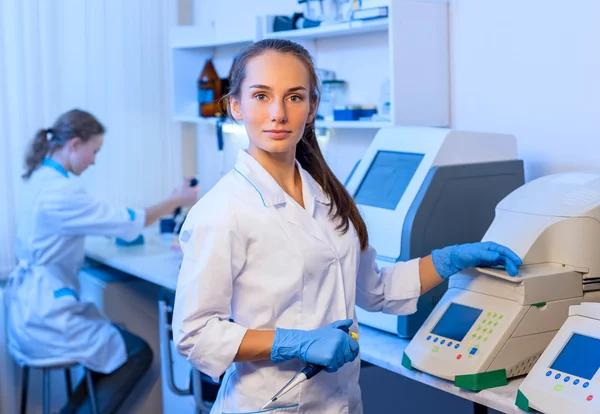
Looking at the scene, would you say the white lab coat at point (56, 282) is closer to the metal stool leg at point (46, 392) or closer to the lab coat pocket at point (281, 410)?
the metal stool leg at point (46, 392)

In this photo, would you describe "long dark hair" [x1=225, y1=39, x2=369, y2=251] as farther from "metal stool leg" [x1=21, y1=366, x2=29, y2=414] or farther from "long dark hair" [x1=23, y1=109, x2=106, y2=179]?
"metal stool leg" [x1=21, y1=366, x2=29, y2=414]

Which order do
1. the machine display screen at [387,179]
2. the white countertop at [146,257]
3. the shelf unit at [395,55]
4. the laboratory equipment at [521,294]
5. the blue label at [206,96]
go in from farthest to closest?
the blue label at [206,96]
the white countertop at [146,257]
the shelf unit at [395,55]
the machine display screen at [387,179]
the laboratory equipment at [521,294]

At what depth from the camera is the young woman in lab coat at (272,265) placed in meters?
1.29

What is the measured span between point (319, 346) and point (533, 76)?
4.11ft

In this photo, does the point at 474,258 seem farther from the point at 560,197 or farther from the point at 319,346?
the point at 319,346

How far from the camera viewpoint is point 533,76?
2.16 m

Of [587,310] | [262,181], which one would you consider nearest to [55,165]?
[262,181]

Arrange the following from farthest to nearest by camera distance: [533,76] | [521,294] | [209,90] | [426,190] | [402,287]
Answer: [209,90], [533,76], [426,190], [402,287], [521,294]

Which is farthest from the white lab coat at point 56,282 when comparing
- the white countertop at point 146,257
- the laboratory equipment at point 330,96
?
the laboratory equipment at point 330,96

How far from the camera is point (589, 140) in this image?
80.0 inches

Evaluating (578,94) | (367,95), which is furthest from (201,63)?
(578,94)

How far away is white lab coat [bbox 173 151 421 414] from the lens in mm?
1295

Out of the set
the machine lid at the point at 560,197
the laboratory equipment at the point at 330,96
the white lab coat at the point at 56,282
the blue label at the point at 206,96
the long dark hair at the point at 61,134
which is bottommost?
the white lab coat at the point at 56,282

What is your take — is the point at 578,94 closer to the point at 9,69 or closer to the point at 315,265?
the point at 315,265
